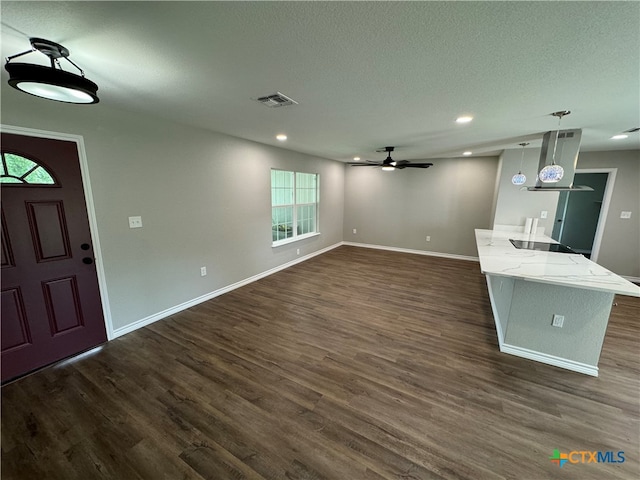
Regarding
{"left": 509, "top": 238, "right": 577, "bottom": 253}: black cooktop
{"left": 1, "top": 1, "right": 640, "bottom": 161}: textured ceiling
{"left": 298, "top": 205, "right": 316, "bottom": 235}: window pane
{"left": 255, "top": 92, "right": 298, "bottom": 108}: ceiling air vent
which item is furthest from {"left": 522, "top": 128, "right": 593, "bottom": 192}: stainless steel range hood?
{"left": 298, "top": 205, "right": 316, "bottom": 235}: window pane

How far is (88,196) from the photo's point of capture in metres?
2.49

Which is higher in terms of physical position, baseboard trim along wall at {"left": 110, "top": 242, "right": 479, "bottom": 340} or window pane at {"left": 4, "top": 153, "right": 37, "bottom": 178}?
window pane at {"left": 4, "top": 153, "right": 37, "bottom": 178}

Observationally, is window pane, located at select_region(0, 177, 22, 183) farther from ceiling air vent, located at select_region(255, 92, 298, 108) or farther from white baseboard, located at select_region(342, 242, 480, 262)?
white baseboard, located at select_region(342, 242, 480, 262)

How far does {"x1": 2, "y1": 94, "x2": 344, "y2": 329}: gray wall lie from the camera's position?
2508 millimetres

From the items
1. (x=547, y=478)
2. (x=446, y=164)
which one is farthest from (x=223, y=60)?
(x=446, y=164)

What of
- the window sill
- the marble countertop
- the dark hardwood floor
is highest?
the marble countertop

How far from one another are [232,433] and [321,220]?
5.17 m

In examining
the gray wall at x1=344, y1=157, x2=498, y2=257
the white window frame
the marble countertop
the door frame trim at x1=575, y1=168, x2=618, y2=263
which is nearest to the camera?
the marble countertop

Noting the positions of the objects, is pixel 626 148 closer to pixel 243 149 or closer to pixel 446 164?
pixel 446 164

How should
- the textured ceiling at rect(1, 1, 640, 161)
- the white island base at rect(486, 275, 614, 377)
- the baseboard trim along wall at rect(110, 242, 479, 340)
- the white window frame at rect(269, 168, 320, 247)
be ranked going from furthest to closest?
the white window frame at rect(269, 168, 320, 247)
the baseboard trim along wall at rect(110, 242, 479, 340)
the white island base at rect(486, 275, 614, 377)
the textured ceiling at rect(1, 1, 640, 161)

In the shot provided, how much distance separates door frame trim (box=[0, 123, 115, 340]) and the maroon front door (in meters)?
0.03

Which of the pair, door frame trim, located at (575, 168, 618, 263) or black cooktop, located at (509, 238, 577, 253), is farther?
door frame trim, located at (575, 168, 618, 263)

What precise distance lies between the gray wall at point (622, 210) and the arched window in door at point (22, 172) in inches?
308

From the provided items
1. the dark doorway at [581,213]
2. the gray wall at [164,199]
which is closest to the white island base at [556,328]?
the gray wall at [164,199]
